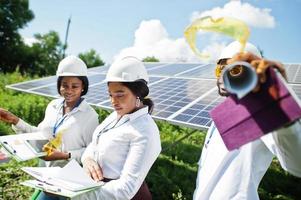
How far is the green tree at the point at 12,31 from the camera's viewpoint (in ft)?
120

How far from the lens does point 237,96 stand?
1438 mm

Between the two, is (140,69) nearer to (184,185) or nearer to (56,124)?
(56,124)

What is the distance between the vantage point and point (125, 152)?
292 centimetres

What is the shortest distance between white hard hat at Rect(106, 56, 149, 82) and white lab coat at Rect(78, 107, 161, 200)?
0.98ft

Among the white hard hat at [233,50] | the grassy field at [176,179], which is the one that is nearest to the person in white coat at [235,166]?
the white hard hat at [233,50]

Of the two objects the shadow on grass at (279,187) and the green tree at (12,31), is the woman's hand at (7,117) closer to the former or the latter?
the shadow on grass at (279,187)

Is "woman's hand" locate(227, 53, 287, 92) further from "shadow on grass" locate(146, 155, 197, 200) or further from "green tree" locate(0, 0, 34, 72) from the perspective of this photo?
"green tree" locate(0, 0, 34, 72)

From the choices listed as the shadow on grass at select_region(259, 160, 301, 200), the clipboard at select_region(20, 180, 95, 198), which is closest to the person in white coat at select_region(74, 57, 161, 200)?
the clipboard at select_region(20, 180, 95, 198)

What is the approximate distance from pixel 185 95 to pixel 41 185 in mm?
4463

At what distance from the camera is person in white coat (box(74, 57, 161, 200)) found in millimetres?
2754

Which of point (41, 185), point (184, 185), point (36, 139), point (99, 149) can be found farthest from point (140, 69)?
point (184, 185)

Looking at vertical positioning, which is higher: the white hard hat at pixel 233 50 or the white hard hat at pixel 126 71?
the white hard hat at pixel 233 50

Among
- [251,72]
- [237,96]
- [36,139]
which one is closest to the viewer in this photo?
[251,72]

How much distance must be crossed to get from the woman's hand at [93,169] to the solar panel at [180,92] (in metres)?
1.99
